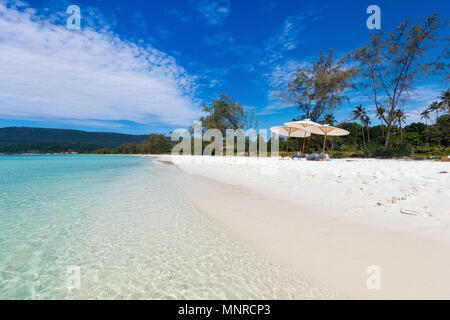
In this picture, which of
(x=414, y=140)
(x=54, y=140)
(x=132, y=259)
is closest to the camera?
(x=132, y=259)

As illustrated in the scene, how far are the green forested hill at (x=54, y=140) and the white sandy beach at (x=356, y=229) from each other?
3247 inches

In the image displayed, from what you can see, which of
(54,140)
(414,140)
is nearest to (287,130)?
(414,140)

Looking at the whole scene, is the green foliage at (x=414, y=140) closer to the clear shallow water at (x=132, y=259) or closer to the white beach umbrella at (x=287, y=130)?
the white beach umbrella at (x=287, y=130)

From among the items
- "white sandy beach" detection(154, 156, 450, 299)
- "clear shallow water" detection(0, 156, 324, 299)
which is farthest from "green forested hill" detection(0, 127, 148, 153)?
"white sandy beach" detection(154, 156, 450, 299)

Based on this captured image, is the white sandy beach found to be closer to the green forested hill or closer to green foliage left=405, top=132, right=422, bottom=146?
green foliage left=405, top=132, right=422, bottom=146

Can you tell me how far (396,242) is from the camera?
195 centimetres

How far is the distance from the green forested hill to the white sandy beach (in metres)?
82.5

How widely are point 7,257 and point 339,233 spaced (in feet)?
12.7

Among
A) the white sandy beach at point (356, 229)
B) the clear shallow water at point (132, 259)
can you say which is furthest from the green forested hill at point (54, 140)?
the white sandy beach at point (356, 229)

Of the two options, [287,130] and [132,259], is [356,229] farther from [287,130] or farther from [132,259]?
[287,130]

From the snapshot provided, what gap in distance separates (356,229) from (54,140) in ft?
378

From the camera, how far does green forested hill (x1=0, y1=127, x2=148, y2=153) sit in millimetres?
70250

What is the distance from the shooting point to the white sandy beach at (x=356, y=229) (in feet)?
4.87

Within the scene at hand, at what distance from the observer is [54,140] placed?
83375 millimetres
